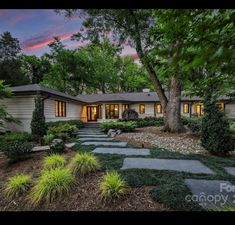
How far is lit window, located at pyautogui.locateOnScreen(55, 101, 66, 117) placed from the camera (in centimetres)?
1653

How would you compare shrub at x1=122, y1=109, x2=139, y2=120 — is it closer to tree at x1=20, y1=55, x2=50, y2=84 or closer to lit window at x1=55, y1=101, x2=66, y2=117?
→ lit window at x1=55, y1=101, x2=66, y2=117

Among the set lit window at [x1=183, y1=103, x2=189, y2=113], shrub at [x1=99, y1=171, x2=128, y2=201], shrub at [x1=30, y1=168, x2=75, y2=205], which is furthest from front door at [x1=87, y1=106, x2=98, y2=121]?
shrub at [x1=99, y1=171, x2=128, y2=201]

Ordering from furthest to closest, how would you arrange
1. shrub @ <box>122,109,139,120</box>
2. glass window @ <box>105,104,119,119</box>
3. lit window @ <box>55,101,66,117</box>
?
glass window @ <box>105,104,119,119</box>, shrub @ <box>122,109,139,120</box>, lit window @ <box>55,101,66,117</box>

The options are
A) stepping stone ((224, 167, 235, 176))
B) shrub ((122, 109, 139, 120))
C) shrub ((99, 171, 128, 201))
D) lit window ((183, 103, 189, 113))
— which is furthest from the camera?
lit window ((183, 103, 189, 113))

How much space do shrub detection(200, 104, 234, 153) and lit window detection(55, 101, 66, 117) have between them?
11780 mm

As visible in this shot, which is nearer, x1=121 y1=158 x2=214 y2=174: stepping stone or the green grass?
the green grass

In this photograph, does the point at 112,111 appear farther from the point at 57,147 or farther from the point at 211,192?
the point at 211,192

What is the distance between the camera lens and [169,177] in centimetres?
497

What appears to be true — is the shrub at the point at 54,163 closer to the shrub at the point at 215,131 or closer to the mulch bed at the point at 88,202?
the mulch bed at the point at 88,202

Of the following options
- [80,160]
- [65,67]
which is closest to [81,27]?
[80,160]

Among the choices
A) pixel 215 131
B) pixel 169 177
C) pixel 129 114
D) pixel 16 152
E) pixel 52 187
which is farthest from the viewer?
pixel 129 114

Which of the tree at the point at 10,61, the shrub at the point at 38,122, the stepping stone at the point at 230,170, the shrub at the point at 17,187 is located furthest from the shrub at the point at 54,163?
the tree at the point at 10,61

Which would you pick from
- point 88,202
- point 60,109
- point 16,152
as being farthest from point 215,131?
point 60,109

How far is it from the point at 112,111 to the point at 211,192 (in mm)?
A: 21484
